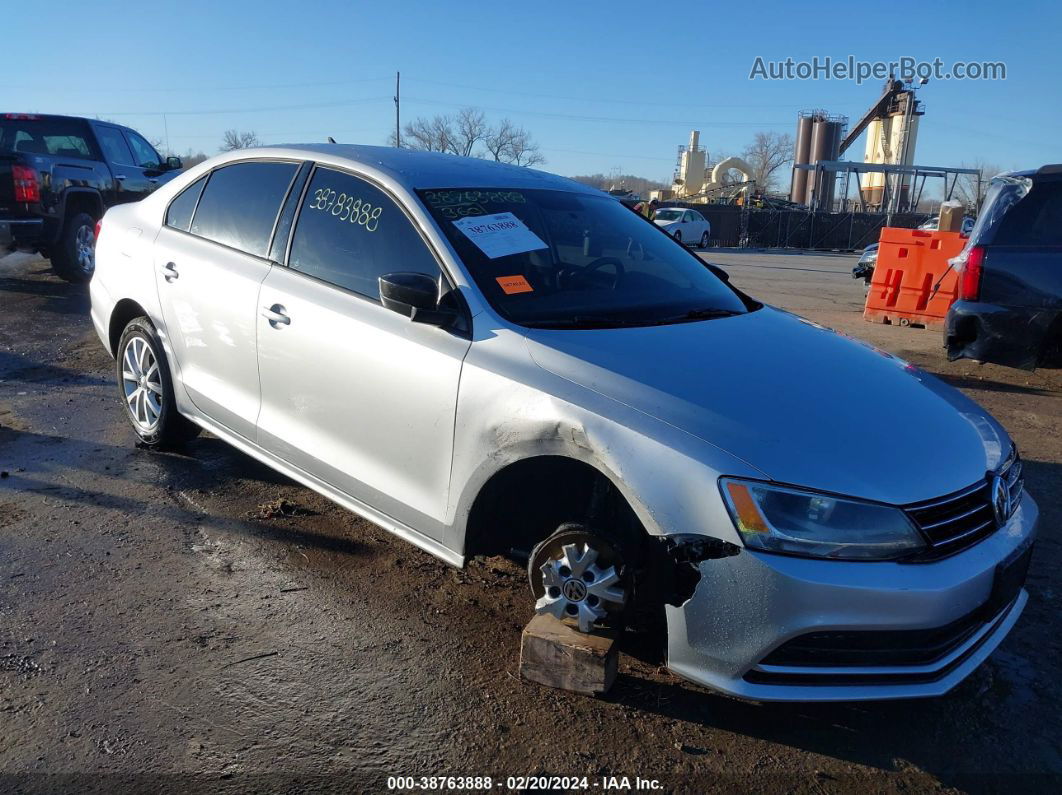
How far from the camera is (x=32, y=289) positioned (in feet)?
36.2

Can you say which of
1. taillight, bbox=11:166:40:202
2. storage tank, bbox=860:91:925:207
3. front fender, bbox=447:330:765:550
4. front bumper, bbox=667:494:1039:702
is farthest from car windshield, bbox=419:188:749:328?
storage tank, bbox=860:91:925:207

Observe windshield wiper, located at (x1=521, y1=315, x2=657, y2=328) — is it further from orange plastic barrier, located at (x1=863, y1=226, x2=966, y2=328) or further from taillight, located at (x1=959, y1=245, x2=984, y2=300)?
orange plastic barrier, located at (x1=863, y1=226, x2=966, y2=328)

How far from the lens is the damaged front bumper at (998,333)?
6273 millimetres

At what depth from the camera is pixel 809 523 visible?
2402 mm

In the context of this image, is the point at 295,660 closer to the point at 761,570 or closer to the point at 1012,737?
the point at 761,570

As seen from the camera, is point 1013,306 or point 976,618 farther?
point 1013,306

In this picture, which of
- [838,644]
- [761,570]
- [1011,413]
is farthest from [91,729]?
[1011,413]

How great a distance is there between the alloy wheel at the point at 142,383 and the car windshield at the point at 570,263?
→ 219 centimetres

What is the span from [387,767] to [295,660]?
674 mm

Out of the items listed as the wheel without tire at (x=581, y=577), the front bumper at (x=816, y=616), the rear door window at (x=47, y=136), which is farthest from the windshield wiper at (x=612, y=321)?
the rear door window at (x=47, y=136)

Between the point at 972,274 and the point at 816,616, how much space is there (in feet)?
16.9

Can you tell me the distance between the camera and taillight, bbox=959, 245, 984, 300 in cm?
652

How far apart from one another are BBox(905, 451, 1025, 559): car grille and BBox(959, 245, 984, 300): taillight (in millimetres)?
4293

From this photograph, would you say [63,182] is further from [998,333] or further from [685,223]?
[685,223]
